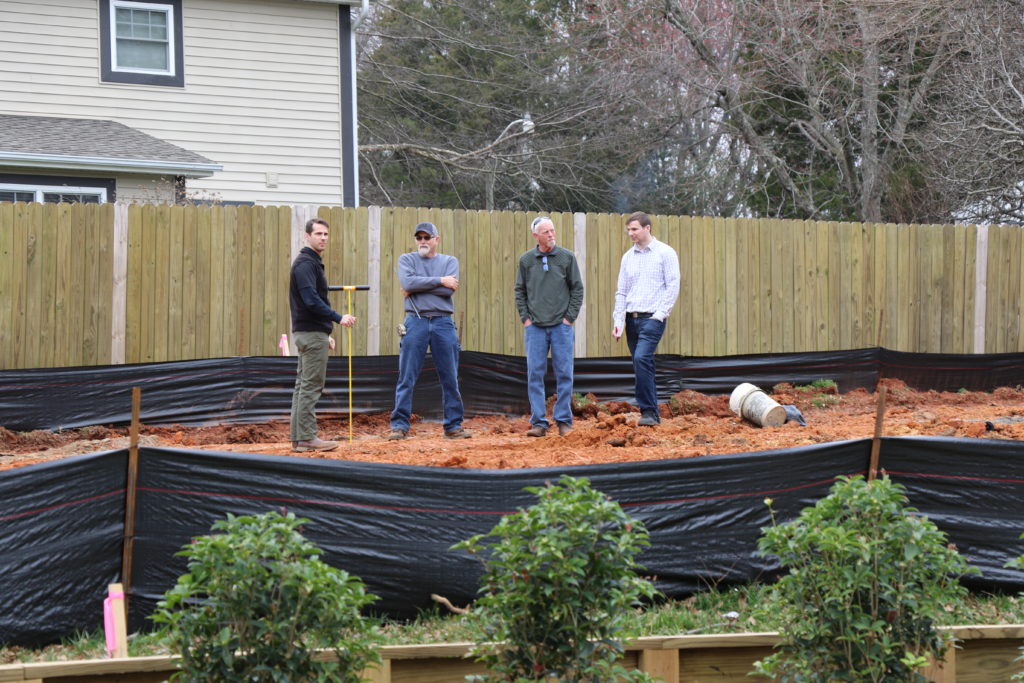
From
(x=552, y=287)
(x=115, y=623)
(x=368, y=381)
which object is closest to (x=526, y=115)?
(x=368, y=381)

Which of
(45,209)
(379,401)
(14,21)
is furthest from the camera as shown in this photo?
(14,21)

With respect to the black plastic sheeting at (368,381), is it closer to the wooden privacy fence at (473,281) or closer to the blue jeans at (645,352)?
the wooden privacy fence at (473,281)

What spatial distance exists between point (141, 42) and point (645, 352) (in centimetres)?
1034

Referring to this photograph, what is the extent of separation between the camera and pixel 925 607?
13.5 feet

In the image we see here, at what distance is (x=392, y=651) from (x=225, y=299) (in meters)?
7.87

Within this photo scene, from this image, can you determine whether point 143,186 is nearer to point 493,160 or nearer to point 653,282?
point 653,282

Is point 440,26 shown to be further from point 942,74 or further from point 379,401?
point 379,401

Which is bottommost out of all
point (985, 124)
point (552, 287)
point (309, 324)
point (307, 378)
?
point (307, 378)

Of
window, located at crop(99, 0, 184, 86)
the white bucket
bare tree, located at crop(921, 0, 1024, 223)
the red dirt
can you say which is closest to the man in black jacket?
the red dirt

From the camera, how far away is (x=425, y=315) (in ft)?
32.8

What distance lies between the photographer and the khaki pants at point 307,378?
358 inches

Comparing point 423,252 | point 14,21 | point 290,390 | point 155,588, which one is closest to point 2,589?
point 155,588

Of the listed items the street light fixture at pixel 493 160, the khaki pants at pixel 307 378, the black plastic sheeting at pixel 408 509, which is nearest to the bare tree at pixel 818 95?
the street light fixture at pixel 493 160

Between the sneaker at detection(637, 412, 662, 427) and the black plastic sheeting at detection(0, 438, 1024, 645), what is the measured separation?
4344mm
